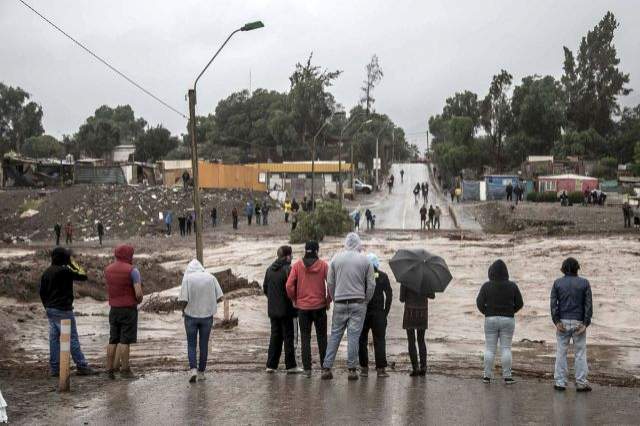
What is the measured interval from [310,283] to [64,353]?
3111 mm

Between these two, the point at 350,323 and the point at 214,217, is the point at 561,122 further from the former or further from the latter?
the point at 350,323

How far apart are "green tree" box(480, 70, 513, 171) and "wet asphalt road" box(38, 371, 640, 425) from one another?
8468 cm

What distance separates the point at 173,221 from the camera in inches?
2247

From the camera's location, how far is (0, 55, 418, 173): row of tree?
119 m

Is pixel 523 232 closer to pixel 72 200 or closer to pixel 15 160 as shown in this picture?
pixel 72 200

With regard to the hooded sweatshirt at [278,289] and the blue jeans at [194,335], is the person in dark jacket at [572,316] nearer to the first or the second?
the hooded sweatshirt at [278,289]

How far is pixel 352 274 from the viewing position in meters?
10.9

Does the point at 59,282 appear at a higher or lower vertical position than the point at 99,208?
lower

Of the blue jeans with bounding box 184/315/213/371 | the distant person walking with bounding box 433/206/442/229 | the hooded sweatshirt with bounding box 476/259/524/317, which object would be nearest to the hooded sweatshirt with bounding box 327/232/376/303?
the hooded sweatshirt with bounding box 476/259/524/317

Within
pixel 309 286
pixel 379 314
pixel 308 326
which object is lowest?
pixel 308 326

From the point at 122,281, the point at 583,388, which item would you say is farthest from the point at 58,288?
the point at 583,388

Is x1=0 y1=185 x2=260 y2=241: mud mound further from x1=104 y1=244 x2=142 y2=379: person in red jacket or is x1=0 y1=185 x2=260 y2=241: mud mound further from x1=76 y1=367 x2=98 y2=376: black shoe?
x1=104 y1=244 x2=142 y2=379: person in red jacket

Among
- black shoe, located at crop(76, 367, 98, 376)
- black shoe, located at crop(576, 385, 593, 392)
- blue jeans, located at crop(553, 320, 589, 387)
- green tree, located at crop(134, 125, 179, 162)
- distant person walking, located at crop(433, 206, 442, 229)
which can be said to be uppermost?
green tree, located at crop(134, 125, 179, 162)

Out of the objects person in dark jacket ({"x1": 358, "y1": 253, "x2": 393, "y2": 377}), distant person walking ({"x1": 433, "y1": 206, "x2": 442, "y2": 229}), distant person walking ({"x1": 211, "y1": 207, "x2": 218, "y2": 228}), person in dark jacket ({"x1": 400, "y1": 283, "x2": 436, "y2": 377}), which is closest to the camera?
person in dark jacket ({"x1": 358, "y1": 253, "x2": 393, "y2": 377})
